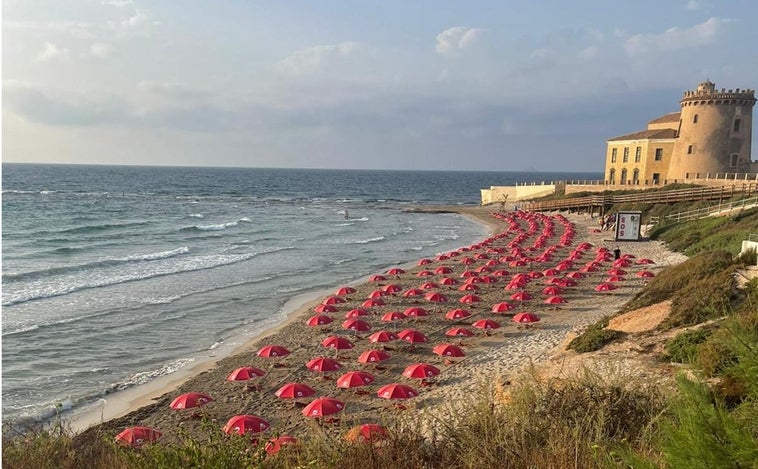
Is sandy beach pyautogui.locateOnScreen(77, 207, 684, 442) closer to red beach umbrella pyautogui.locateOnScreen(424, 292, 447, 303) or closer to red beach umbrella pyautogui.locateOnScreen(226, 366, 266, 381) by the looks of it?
red beach umbrella pyautogui.locateOnScreen(424, 292, 447, 303)

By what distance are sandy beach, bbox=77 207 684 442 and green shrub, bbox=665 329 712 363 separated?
3.47 metres

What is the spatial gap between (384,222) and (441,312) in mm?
42456

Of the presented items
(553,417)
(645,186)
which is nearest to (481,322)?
(553,417)

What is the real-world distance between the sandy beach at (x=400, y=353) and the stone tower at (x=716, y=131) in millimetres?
26534

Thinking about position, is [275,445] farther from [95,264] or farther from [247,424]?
[95,264]

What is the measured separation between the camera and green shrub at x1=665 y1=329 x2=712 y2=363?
11.1m

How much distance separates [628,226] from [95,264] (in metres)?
34.0

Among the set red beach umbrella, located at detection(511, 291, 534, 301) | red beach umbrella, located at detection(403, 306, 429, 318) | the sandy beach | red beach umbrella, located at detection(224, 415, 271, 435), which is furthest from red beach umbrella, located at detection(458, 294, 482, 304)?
red beach umbrella, located at detection(224, 415, 271, 435)

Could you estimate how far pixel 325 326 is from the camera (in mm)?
20938

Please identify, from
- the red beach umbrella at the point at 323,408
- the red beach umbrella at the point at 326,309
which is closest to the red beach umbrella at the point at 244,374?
the red beach umbrella at the point at 323,408

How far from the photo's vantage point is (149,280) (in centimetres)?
2967

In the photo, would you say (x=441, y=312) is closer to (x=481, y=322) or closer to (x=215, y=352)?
(x=481, y=322)

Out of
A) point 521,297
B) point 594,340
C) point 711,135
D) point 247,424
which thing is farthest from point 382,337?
point 711,135

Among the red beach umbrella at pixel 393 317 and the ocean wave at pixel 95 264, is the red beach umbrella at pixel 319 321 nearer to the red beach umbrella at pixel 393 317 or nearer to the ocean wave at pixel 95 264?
the red beach umbrella at pixel 393 317
